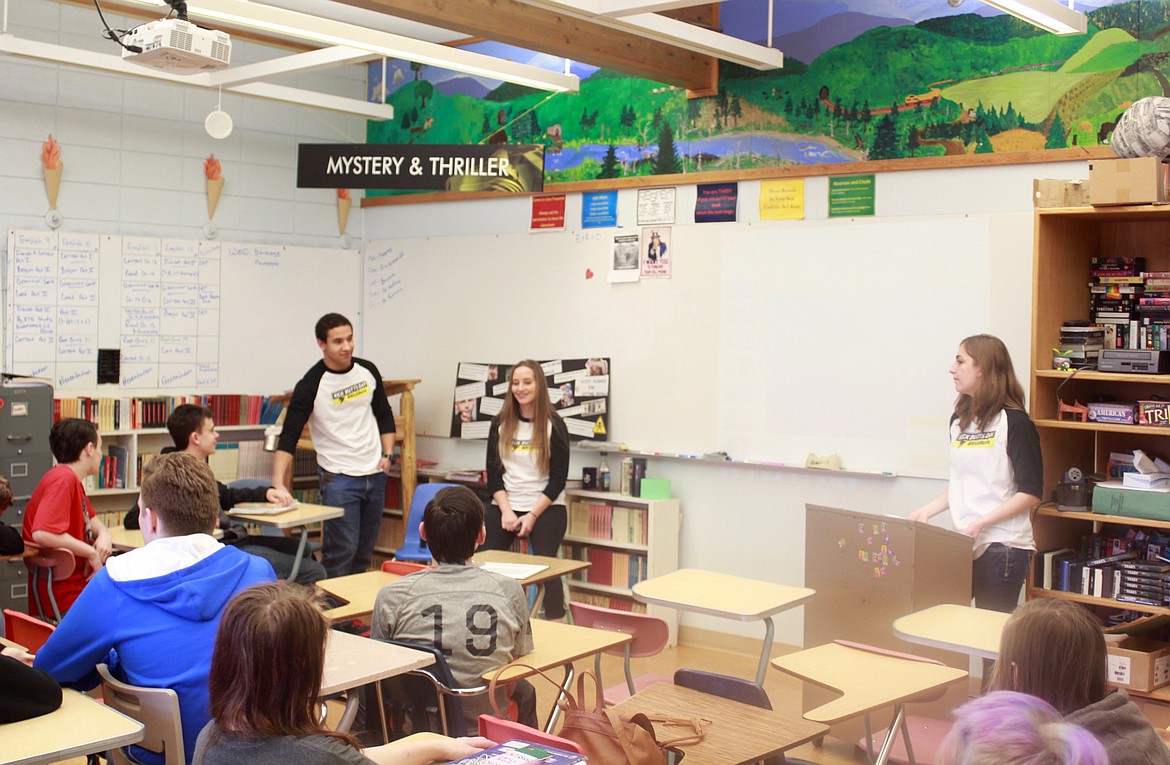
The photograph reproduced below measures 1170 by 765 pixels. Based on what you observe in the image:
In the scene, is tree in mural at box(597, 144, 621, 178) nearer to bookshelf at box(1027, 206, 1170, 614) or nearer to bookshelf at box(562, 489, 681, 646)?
bookshelf at box(562, 489, 681, 646)

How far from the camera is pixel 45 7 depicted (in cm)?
679

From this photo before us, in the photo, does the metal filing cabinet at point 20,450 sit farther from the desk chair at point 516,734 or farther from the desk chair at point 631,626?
the desk chair at point 516,734

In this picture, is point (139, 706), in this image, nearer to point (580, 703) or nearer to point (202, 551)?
A: point (202, 551)

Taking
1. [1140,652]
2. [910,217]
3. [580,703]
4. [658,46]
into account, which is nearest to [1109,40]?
[910,217]

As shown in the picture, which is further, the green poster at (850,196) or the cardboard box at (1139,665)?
the green poster at (850,196)

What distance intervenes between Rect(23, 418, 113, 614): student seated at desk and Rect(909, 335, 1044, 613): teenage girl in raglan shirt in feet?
11.5

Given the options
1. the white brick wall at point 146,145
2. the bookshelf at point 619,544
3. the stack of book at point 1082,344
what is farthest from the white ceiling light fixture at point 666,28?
the white brick wall at point 146,145

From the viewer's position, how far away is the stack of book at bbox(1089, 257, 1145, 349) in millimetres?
4836

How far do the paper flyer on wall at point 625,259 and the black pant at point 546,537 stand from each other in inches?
60.7

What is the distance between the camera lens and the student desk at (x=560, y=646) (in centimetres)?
329

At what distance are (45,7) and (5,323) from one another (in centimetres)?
194

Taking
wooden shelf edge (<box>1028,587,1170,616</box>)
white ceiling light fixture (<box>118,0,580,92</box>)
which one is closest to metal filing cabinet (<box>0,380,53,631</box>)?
white ceiling light fixture (<box>118,0,580,92</box>)

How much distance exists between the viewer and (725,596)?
3.95m

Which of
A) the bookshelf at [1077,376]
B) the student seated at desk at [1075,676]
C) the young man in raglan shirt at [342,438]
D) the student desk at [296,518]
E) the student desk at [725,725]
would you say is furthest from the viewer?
the young man in raglan shirt at [342,438]
